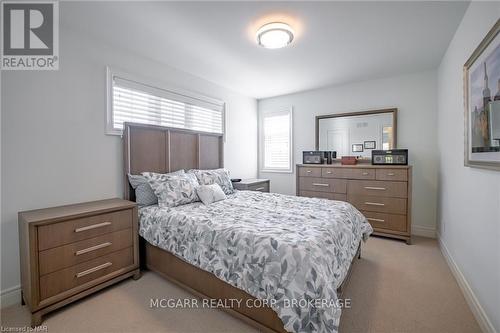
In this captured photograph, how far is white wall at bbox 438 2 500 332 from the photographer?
1.47 metres

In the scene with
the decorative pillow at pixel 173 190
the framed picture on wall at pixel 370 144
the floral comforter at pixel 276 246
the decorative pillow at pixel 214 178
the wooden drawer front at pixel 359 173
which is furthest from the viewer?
the framed picture on wall at pixel 370 144

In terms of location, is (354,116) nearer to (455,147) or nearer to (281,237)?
(455,147)

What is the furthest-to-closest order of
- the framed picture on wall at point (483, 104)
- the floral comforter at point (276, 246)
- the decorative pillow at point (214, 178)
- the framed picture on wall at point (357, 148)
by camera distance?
the framed picture on wall at point (357, 148) < the decorative pillow at point (214, 178) < the framed picture on wall at point (483, 104) < the floral comforter at point (276, 246)

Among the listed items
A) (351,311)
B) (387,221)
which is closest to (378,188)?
(387,221)

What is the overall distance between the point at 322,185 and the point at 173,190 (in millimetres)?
2368

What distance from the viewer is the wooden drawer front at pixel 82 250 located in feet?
5.60

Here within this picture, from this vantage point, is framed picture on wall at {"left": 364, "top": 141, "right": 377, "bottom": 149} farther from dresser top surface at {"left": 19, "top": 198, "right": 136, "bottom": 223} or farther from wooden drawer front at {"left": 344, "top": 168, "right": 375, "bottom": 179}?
dresser top surface at {"left": 19, "top": 198, "right": 136, "bottom": 223}

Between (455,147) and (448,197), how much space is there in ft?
2.08

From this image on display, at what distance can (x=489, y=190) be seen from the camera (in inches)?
59.8

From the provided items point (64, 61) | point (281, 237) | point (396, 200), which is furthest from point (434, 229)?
point (64, 61)

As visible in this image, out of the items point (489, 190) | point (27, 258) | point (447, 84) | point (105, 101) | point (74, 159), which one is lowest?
point (27, 258)

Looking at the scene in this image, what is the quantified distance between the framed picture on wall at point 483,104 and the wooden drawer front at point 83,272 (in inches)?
116

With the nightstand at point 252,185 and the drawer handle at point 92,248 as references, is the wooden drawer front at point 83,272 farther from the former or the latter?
the nightstand at point 252,185

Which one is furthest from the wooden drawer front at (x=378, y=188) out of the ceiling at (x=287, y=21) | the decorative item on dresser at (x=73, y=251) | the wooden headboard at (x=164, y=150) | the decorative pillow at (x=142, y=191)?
the decorative item on dresser at (x=73, y=251)
